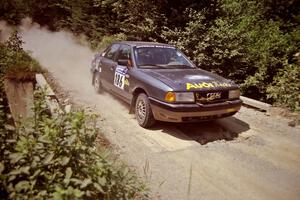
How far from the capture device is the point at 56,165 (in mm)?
2832

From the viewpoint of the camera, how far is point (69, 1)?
58.5ft

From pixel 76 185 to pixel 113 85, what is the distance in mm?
4840

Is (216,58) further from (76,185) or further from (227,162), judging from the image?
(76,185)

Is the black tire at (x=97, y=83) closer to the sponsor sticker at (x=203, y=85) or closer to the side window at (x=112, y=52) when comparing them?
the side window at (x=112, y=52)

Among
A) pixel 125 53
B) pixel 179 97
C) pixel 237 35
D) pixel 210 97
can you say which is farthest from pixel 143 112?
pixel 237 35

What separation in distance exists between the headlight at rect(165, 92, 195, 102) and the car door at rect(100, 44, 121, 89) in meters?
2.34

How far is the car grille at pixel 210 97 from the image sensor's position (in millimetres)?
5523

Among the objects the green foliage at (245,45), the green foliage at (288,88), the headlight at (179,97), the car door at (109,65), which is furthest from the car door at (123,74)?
the green foliage at (288,88)

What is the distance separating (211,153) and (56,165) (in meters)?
3.14

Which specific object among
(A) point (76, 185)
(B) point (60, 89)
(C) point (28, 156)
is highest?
(C) point (28, 156)

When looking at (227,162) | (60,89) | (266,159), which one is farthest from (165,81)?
(60,89)

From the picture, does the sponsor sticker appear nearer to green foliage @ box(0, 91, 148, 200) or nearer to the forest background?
green foliage @ box(0, 91, 148, 200)

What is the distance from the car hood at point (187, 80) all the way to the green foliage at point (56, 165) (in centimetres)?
272

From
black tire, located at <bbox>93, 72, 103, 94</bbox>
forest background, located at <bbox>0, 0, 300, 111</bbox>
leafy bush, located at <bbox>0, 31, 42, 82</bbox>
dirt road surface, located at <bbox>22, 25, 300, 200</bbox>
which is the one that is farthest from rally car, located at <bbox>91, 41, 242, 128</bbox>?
forest background, located at <bbox>0, 0, 300, 111</bbox>
